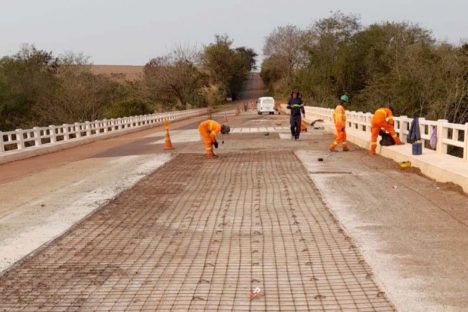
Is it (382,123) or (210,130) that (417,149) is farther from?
(210,130)

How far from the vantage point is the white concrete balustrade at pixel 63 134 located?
18.2 m

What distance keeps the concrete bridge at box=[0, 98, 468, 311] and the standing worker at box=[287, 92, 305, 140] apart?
6.56m

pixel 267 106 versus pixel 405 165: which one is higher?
pixel 267 106

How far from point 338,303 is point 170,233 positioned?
288cm

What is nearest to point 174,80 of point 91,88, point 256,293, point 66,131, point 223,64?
point 91,88

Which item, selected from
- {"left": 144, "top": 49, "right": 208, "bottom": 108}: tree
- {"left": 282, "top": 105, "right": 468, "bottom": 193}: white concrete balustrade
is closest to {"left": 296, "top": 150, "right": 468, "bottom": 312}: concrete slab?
{"left": 282, "top": 105, "right": 468, "bottom": 193}: white concrete balustrade

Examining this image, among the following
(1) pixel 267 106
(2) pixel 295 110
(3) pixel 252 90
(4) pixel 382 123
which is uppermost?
(3) pixel 252 90

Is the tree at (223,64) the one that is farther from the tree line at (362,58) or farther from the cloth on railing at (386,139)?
the cloth on railing at (386,139)

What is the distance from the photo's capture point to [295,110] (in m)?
18.9

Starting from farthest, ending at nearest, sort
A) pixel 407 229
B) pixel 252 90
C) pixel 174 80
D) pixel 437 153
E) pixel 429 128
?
pixel 252 90 → pixel 174 80 → pixel 429 128 → pixel 437 153 → pixel 407 229

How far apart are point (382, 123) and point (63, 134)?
1518 centimetres

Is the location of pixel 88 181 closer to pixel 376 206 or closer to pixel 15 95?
pixel 376 206

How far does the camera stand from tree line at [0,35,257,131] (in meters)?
45.5

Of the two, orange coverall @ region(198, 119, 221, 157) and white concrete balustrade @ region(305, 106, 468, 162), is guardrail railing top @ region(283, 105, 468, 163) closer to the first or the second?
white concrete balustrade @ region(305, 106, 468, 162)
